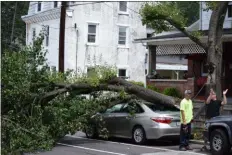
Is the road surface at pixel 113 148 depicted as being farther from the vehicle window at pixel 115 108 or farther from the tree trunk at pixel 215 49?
the tree trunk at pixel 215 49

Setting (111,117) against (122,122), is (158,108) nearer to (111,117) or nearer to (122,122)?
(122,122)

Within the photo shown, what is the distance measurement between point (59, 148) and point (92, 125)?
1.99 m

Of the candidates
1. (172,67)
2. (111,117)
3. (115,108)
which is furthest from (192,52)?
(172,67)

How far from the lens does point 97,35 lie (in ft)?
117

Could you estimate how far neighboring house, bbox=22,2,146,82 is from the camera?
34969mm

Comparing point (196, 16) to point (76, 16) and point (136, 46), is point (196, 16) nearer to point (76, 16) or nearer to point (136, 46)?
point (136, 46)

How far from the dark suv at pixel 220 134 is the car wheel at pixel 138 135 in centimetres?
263

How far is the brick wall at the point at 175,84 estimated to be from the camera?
76.5 ft

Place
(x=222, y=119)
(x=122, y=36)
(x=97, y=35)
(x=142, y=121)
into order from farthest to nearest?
(x=122, y=36), (x=97, y=35), (x=142, y=121), (x=222, y=119)

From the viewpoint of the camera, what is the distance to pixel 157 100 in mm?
15750

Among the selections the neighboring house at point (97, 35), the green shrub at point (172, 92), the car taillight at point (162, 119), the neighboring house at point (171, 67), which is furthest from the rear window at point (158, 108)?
the neighboring house at point (171, 67)

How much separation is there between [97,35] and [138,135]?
20941mm

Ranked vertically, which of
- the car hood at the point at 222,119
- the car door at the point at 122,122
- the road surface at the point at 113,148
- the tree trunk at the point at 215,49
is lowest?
the road surface at the point at 113,148

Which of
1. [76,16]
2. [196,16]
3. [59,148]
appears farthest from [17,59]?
[196,16]
